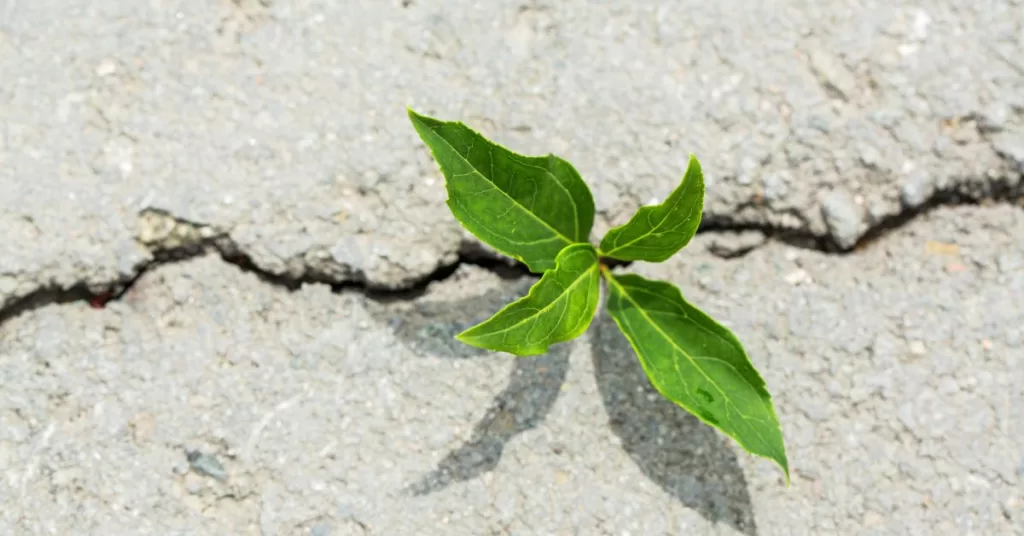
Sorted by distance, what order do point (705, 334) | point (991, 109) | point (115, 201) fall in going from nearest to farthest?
point (705, 334)
point (115, 201)
point (991, 109)

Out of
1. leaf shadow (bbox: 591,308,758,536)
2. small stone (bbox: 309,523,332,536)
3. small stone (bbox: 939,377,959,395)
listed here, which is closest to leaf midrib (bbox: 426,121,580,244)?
leaf shadow (bbox: 591,308,758,536)

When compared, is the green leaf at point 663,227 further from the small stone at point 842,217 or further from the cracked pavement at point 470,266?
the small stone at point 842,217

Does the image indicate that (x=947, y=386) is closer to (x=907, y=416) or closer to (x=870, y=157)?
(x=907, y=416)

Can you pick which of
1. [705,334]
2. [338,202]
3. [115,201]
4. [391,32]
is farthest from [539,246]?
[115,201]

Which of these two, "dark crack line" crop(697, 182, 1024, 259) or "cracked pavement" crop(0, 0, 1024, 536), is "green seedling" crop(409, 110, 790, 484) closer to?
"cracked pavement" crop(0, 0, 1024, 536)

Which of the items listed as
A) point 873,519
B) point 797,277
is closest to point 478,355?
point 797,277

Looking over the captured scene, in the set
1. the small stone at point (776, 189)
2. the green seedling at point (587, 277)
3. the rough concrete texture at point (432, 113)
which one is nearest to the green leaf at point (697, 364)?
the green seedling at point (587, 277)

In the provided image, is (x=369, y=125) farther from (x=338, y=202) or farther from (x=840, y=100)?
(x=840, y=100)
